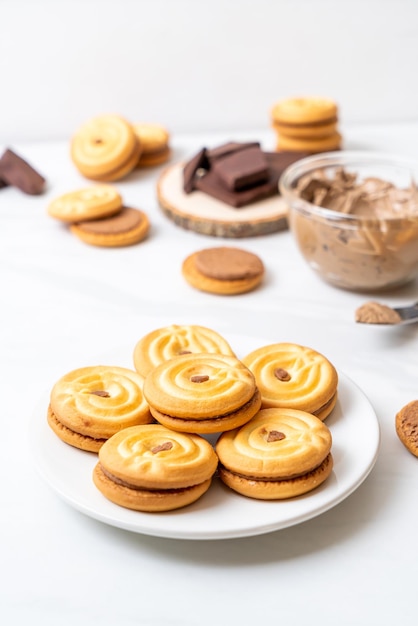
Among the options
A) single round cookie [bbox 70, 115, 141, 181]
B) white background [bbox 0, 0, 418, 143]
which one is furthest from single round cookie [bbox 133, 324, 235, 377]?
white background [bbox 0, 0, 418, 143]

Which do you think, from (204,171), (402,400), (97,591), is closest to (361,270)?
(402,400)

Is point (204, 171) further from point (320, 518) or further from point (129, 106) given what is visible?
point (320, 518)

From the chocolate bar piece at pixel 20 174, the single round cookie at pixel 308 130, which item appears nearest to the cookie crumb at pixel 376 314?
the single round cookie at pixel 308 130

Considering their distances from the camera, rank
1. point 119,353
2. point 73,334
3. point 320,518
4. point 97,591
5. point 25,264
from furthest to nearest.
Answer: point 25,264
point 73,334
point 119,353
point 320,518
point 97,591

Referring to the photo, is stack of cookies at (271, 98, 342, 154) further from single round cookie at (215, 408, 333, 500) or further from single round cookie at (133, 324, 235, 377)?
single round cookie at (215, 408, 333, 500)

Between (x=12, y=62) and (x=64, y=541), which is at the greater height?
(x=12, y=62)

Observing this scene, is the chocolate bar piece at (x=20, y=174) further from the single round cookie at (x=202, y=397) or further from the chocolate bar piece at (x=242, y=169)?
the single round cookie at (x=202, y=397)
